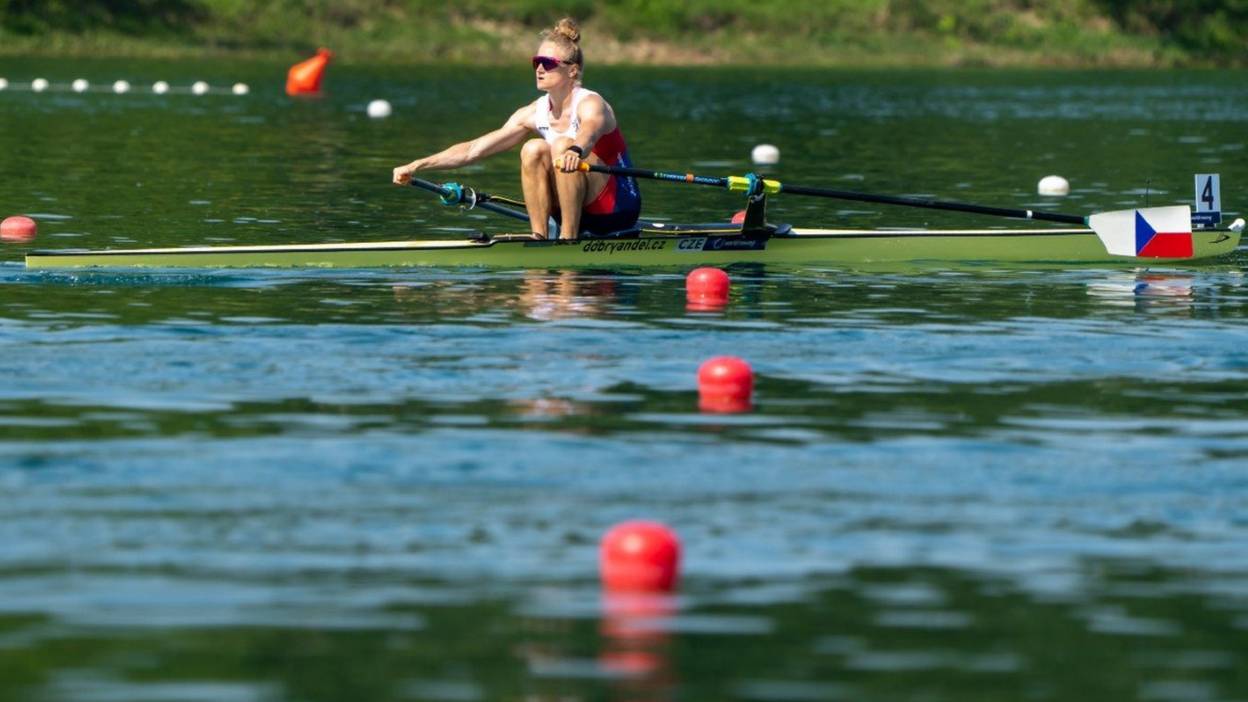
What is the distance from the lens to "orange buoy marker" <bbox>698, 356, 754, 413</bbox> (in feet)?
37.9

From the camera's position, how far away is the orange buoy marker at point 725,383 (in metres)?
11.5

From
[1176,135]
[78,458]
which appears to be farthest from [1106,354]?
A: [1176,135]

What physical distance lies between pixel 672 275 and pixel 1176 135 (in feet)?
79.5

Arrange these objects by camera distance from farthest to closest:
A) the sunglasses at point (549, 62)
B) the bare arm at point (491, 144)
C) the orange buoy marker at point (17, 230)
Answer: the orange buoy marker at point (17, 230) < the bare arm at point (491, 144) < the sunglasses at point (549, 62)

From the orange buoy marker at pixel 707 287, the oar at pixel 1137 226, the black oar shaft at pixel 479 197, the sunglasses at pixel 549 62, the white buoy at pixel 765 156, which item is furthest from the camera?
the white buoy at pixel 765 156

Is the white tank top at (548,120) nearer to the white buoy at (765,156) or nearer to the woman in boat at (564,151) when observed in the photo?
the woman in boat at (564,151)

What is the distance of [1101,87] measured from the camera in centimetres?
6303

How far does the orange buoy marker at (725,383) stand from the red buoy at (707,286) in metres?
4.23

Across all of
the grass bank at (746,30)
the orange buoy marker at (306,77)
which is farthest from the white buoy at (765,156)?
the grass bank at (746,30)

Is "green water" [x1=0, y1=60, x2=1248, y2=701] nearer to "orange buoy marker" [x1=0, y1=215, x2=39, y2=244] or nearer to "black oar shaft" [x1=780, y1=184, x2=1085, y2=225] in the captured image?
"orange buoy marker" [x1=0, y1=215, x2=39, y2=244]

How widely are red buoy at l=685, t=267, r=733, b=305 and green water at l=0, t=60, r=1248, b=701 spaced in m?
0.21

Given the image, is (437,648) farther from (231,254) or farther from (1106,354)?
(231,254)

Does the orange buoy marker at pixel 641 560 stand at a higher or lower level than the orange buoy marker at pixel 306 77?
lower

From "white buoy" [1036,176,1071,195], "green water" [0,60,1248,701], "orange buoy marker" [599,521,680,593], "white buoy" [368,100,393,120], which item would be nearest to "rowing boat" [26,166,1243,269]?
"green water" [0,60,1248,701]
